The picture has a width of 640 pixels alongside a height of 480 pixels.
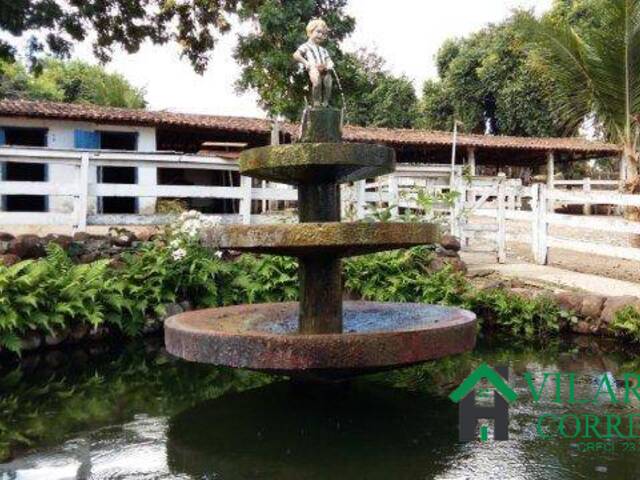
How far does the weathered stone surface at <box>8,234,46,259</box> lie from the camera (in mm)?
8547

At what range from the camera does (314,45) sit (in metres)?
5.00

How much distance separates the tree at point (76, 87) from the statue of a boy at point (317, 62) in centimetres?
2849

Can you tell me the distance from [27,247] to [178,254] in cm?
201

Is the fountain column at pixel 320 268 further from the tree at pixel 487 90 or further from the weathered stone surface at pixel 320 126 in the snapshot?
the tree at pixel 487 90

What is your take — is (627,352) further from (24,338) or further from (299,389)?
(24,338)

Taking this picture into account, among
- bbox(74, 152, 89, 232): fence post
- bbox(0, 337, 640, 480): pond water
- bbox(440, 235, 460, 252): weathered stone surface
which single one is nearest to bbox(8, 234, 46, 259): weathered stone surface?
bbox(74, 152, 89, 232): fence post

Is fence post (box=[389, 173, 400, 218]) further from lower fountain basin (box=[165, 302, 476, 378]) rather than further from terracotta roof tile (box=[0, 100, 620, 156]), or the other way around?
terracotta roof tile (box=[0, 100, 620, 156])

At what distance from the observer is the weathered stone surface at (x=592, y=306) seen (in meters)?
7.39

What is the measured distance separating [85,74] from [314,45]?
119ft

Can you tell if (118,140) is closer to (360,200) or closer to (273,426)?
(360,200)

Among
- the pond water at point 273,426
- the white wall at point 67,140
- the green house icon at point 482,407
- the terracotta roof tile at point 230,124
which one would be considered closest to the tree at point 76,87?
the white wall at point 67,140

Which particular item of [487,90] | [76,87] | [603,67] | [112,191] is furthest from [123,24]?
[76,87]

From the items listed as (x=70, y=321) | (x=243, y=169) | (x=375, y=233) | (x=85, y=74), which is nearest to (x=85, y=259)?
(x=70, y=321)

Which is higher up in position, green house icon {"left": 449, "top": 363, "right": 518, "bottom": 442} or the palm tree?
the palm tree
